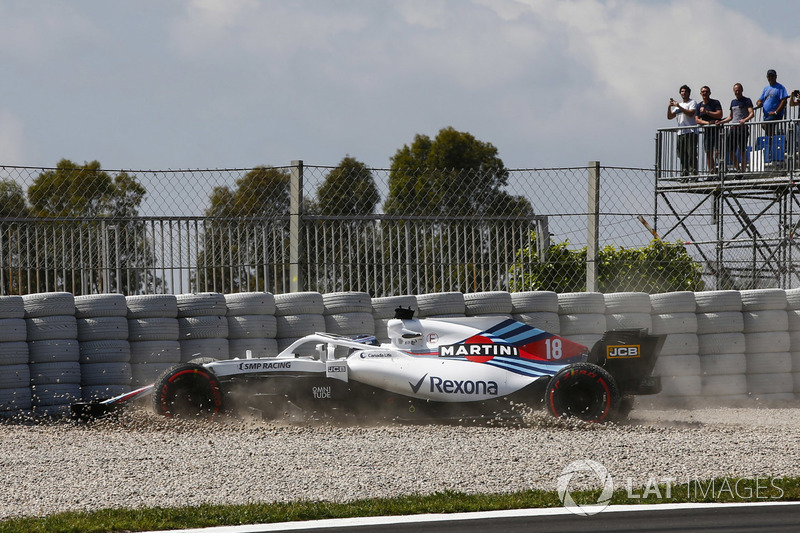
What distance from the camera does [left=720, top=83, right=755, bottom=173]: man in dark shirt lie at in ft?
49.8

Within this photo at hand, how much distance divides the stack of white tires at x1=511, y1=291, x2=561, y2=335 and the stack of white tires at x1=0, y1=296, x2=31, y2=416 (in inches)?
211

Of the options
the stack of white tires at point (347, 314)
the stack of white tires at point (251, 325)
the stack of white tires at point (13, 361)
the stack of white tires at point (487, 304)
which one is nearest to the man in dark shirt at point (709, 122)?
the stack of white tires at point (487, 304)

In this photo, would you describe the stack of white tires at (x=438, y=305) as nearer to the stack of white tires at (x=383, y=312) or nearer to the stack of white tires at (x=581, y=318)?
the stack of white tires at (x=383, y=312)

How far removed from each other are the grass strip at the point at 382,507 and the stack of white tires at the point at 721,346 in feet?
17.9

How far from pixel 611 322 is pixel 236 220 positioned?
15.1 ft

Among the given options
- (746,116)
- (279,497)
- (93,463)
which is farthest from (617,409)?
(746,116)

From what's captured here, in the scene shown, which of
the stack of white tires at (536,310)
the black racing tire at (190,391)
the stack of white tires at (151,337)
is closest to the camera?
the black racing tire at (190,391)

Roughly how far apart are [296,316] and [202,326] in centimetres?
103

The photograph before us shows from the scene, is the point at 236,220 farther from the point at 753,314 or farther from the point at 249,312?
the point at 753,314

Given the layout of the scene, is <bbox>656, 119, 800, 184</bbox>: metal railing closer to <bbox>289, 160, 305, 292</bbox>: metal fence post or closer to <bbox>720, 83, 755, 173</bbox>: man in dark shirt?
<bbox>720, 83, 755, 173</bbox>: man in dark shirt

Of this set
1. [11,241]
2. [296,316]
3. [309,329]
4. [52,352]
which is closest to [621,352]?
[309,329]

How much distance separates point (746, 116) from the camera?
15367mm

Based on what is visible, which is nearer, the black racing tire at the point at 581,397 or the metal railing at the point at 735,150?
the black racing tire at the point at 581,397

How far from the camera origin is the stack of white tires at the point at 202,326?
1088cm
